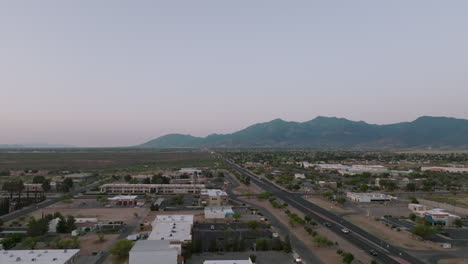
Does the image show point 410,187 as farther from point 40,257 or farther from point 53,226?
point 40,257

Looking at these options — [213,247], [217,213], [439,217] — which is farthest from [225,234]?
[439,217]

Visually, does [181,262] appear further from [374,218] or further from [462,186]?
[462,186]

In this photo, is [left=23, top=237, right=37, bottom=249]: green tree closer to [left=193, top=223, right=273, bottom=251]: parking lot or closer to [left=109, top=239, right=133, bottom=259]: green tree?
[left=109, top=239, right=133, bottom=259]: green tree

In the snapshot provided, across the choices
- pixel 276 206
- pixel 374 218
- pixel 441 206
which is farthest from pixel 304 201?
pixel 441 206

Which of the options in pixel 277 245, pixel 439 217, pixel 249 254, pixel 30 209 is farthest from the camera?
pixel 30 209

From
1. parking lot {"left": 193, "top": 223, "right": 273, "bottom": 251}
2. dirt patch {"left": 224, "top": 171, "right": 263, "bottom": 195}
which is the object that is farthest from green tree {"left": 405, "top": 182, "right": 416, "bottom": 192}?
parking lot {"left": 193, "top": 223, "right": 273, "bottom": 251}

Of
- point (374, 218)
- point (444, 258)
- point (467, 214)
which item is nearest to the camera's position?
point (444, 258)
